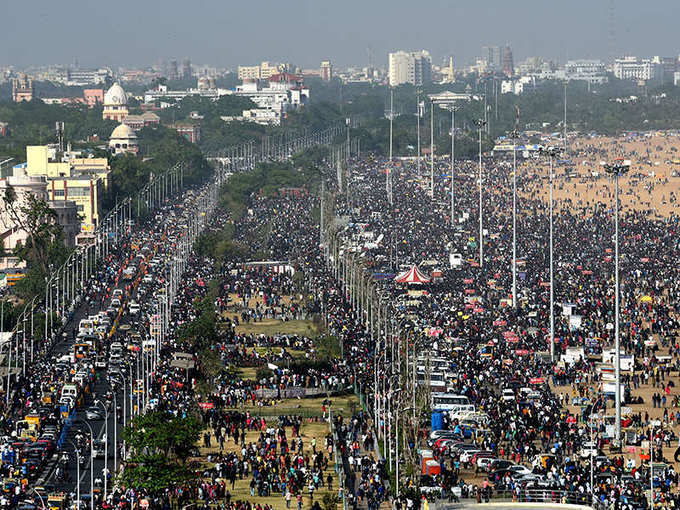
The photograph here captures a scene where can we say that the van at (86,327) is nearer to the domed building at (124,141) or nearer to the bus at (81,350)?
the bus at (81,350)

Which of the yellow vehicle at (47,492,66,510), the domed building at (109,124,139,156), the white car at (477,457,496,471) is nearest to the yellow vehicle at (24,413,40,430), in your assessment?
the yellow vehicle at (47,492,66,510)

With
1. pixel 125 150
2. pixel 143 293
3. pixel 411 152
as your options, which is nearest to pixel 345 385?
pixel 143 293

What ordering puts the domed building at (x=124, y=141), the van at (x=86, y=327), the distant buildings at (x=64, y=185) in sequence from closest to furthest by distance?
the van at (x=86, y=327) < the distant buildings at (x=64, y=185) < the domed building at (x=124, y=141)

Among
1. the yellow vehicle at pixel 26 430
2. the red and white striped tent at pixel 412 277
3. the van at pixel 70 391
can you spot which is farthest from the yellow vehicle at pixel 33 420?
the red and white striped tent at pixel 412 277

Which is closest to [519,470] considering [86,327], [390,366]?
[390,366]

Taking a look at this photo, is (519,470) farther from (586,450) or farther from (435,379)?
(435,379)
